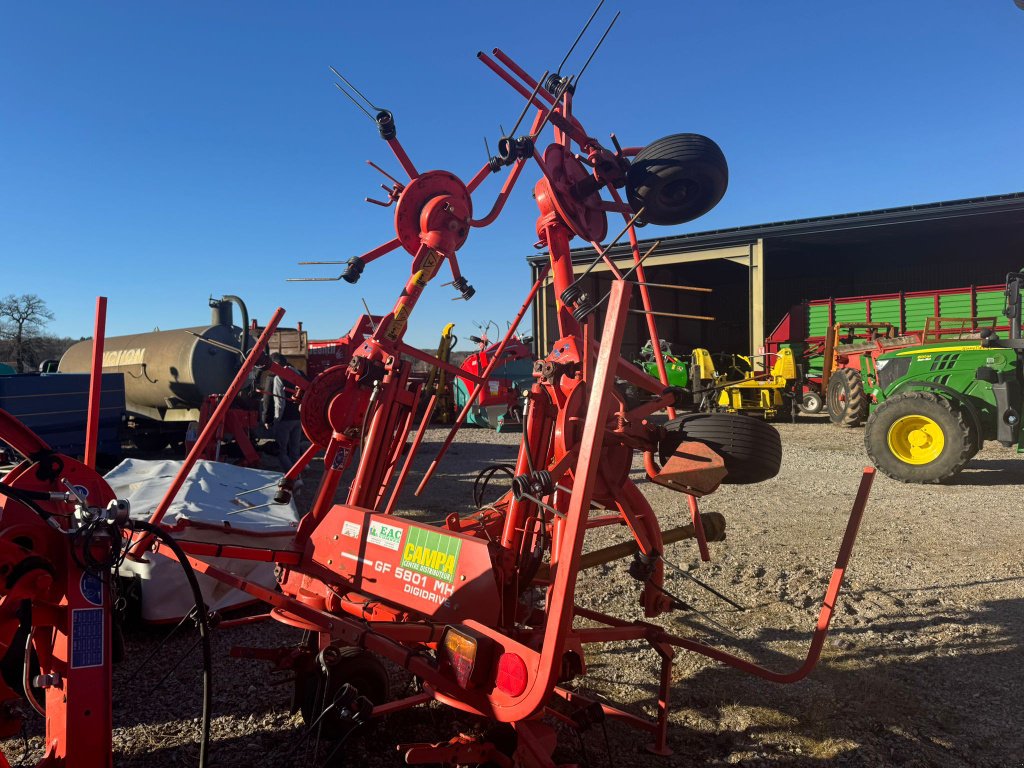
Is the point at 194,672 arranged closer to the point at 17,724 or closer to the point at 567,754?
the point at 17,724

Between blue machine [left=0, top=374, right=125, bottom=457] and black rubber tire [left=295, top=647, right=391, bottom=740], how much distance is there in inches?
267

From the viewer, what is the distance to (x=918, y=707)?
3.34 meters

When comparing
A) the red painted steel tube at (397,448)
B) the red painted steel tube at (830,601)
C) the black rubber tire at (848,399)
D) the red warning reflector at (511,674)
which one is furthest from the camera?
the black rubber tire at (848,399)

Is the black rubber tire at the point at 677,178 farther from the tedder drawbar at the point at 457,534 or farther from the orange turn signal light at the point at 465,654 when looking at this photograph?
the orange turn signal light at the point at 465,654

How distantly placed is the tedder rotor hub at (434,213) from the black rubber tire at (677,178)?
1013 mm

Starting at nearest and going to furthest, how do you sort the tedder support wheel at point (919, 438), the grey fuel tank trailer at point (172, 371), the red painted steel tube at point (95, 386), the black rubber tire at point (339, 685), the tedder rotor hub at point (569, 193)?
the red painted steel tube at point (95, 386) < the black rubber tire at point (339, 685) < the tedder rotor hub at point (569, 193) < the tedder support wheel at point (919, 438) < the grey fuel tank trailer at point (172, 371)

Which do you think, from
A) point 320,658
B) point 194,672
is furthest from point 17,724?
point 194,672

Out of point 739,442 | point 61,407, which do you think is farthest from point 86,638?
point 61,407

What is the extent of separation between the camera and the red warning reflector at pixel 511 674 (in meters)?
2.32

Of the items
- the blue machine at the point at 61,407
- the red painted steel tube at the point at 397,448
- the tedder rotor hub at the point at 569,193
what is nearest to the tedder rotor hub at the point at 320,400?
the red painted steel tube at the point at 397,448

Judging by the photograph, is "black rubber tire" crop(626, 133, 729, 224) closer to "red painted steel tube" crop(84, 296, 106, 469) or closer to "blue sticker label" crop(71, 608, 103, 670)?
"red painted steel tube" crop(84, 296, 106, 469)

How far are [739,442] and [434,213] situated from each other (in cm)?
227

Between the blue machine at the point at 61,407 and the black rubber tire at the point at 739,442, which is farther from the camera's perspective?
the blue machine at the point at 61,407

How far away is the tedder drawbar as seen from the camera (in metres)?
2.08
